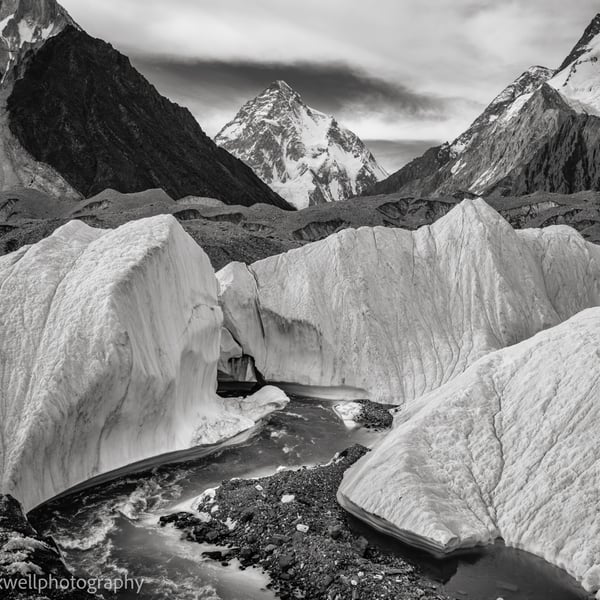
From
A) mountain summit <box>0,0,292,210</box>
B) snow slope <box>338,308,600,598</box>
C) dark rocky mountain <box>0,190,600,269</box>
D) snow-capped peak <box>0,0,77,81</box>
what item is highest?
snow-capped peak <box>0,0,77,81</box>

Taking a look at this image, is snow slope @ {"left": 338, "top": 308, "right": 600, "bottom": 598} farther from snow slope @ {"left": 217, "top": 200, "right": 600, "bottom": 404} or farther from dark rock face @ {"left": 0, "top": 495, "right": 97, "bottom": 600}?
snow slope @ {"left": 217, "top": 200, "right": 600, "bottom": 404}

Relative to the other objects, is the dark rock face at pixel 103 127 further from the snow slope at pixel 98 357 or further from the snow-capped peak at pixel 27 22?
the snow slope at pixel 98 357

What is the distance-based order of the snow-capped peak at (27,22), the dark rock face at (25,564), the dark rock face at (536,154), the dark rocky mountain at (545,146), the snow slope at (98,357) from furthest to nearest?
the snow-capped peak at (27,22), the dark rocky mountain at (545,146), the dark rock face at (536,154), the snow slope at (98,357), the dark rock face at (25,564)

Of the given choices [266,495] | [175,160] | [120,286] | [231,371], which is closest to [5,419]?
[120,286]

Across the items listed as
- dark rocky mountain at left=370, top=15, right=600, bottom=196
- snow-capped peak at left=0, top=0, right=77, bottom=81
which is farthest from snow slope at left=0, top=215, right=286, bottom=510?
snow-capped peak at left=0, top=0, right=77, bottom=81

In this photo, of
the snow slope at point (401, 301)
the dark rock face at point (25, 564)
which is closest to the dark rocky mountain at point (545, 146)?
the snow slope at point (401, 301)

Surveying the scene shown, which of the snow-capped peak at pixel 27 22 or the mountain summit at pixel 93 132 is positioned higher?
the snow-capped peak at pixel 27 22

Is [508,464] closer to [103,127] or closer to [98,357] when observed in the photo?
[98,357]
